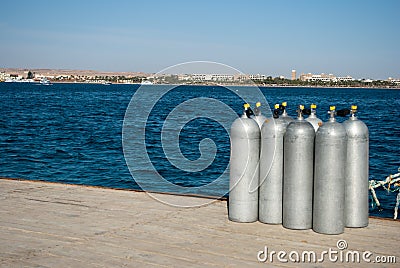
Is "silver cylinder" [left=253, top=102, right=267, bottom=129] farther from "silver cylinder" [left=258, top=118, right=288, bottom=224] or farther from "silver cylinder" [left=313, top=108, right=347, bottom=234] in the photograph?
"silver cylinder" [left=313, top=108, right=347, bottom=234]

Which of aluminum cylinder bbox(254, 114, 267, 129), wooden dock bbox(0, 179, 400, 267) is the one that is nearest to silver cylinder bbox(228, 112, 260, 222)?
wooden dock bbox(0, 179, 400, 267)

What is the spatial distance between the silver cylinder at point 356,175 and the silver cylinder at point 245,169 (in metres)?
1.07

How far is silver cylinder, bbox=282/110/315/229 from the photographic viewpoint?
6.54m

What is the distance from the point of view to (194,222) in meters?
6.84

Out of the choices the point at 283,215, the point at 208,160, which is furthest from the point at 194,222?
the point at 208,160

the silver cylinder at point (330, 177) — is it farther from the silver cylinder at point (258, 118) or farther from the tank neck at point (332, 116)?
the silver cylinder at point (258, 118)

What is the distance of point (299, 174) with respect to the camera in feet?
21.6

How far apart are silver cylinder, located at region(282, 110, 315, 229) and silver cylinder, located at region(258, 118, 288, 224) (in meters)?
0.16

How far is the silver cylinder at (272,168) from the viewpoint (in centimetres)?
679

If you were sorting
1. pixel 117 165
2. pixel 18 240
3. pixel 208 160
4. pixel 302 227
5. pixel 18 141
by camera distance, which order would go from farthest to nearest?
pixel 18 141 → pixel 208 160 → pixel 117 165 → pixel 302 227 → pixel 18 240

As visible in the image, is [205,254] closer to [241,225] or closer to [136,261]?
[136,261]

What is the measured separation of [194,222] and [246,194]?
718mm

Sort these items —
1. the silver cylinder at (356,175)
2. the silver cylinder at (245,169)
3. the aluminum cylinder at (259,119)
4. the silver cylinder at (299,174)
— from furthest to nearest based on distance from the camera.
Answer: the aluminum cylinder at (259,119)
the silver cylinder at (245,169)
the silver cylinder at (356,175)
the silver cylinder at (299,174)

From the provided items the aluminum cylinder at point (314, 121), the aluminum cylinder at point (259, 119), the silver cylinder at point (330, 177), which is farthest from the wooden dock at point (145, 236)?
the aluminum cylinder at point (314, 121)
